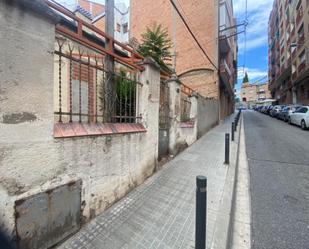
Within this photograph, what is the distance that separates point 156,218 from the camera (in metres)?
2.95

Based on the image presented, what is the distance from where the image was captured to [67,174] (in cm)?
247

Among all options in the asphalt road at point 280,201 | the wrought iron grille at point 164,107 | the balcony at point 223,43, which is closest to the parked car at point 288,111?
the balcony at point 223,43

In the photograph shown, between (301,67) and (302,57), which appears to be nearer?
(302,57)

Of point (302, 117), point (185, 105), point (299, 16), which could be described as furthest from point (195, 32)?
point (299, 16)

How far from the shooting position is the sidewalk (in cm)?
245

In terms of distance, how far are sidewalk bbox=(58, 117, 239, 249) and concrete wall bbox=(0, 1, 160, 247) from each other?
1.09 ft

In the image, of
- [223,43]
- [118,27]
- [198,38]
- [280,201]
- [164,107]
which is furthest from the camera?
[118,27]

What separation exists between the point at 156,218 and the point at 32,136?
2030 mm

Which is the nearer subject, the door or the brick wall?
the door

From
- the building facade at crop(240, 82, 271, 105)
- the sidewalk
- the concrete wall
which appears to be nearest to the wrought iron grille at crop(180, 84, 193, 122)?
the sidewalk

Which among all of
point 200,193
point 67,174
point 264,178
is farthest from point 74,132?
point 264,178

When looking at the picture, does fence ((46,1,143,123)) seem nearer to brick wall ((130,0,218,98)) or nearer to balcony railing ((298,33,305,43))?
brick wall ((130,0,218,98))

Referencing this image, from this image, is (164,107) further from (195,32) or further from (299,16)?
(299,16)

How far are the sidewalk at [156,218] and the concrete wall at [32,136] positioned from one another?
33 cm
